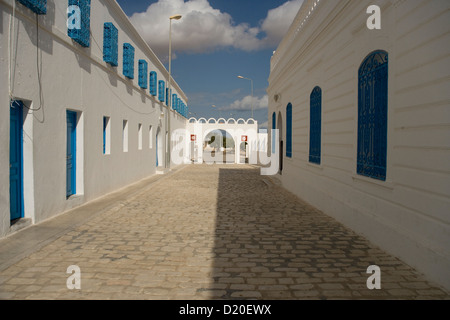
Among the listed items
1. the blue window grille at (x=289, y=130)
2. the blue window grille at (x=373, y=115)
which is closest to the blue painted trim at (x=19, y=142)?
the blue window grille at (x=373, y=115)

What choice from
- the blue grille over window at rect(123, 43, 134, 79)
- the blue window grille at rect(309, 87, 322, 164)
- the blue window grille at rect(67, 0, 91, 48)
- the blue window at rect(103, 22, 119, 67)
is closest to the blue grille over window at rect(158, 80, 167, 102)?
the blue grille over window at rect(123, 43, 134, 79)

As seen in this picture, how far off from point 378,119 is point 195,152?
27.9 m

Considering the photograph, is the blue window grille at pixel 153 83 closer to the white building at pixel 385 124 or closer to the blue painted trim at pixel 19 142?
the white building at pixel 385 124

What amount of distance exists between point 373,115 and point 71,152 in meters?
6.62

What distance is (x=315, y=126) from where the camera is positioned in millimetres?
9172

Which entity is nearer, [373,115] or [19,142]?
[373,115]

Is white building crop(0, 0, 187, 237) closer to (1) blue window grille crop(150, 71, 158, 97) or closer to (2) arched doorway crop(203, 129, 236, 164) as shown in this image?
(1) blue window grille crop(150, 71, 158, 97)

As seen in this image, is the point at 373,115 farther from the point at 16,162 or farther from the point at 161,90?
the point at 161,90

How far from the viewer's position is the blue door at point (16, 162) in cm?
586

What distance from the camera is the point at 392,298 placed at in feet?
11.5

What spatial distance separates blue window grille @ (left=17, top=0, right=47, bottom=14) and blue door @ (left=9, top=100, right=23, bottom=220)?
5.15 feet

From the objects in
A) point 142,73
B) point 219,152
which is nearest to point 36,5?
point 142,73

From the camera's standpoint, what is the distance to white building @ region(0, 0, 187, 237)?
5590 millimetres
